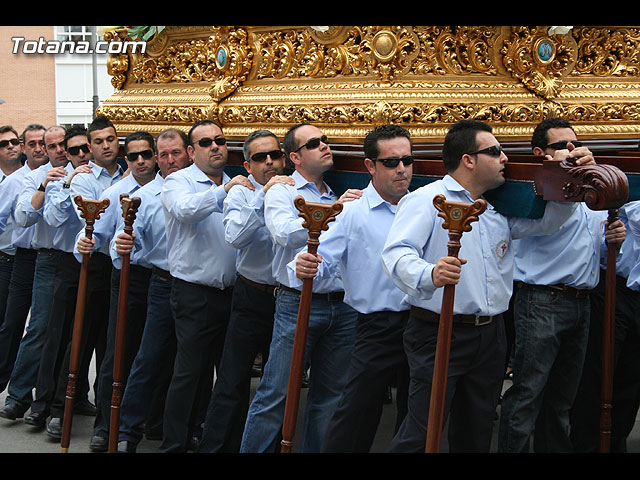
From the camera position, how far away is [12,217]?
685 cm

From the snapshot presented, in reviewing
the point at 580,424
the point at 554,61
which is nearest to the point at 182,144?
the point at 554,61

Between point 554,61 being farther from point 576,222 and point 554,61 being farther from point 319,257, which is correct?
point 319,257

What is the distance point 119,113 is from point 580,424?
3990 millimetres

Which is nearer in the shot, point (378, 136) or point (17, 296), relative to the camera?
point (378, 136)

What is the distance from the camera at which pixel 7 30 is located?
23.8 m

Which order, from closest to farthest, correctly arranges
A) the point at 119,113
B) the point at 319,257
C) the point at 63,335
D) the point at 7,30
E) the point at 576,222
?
the point at 319,257, the point at 576,222, the point at 63,335, the point at 119,113, the point at 7,30

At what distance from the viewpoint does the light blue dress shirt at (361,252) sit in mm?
4102

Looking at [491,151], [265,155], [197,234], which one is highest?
[491,151]

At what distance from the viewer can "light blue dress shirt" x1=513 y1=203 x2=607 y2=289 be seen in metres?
4.45

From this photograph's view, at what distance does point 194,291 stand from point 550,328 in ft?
5.98

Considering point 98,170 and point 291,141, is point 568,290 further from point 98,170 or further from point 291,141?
point 98,170

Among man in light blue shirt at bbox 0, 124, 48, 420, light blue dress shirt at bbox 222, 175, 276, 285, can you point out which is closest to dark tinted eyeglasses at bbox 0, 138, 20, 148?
man in light blue shirt at bbox 0, 124, 48, 420

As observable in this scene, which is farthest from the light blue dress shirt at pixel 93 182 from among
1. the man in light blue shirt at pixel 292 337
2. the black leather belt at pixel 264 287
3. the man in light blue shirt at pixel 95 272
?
the man in light blue shirt at pixel 292 337

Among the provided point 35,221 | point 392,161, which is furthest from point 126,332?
point 392,161
